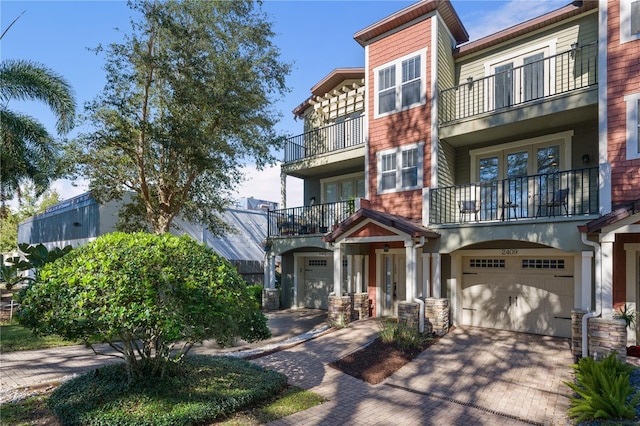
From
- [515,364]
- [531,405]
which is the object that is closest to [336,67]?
[515,364]

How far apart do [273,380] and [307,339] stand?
4.17m

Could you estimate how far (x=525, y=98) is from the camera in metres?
11.2

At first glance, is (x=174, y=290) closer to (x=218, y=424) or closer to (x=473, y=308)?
(x=218, y=424)

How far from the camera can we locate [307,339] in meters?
10.8

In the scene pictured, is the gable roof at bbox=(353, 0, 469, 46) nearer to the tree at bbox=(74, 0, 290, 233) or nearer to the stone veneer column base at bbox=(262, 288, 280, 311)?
the tree at bbox=(74, 0, 290, 233)

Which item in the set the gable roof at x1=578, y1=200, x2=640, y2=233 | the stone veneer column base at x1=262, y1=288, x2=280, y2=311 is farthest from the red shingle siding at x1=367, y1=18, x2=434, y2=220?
the stone veneer column base at x1=262, y1=288, x2=280, y2=311

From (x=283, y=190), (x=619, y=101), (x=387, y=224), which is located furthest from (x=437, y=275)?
(x=283, y=190)

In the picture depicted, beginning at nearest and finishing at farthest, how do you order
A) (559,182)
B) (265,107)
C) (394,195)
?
(559,182), (394,195), (265,107)

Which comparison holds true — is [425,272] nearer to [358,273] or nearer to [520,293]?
[520,293]

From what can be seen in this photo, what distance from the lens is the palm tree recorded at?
1373cm

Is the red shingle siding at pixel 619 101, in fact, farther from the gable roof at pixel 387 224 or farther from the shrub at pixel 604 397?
the shrub at pixel 604 397

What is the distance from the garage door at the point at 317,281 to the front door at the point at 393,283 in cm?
323

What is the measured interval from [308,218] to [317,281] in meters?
3.13

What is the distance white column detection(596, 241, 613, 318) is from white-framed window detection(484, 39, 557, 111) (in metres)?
4.72
